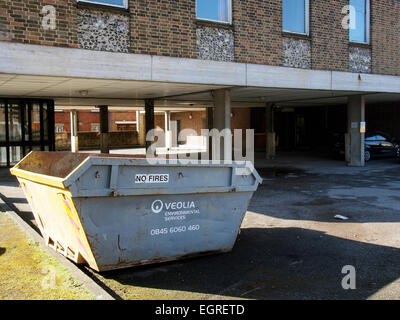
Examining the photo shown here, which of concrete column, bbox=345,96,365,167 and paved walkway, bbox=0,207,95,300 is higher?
concrete column, bbox=345,96,365,167

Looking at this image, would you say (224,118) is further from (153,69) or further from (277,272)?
(277,272)

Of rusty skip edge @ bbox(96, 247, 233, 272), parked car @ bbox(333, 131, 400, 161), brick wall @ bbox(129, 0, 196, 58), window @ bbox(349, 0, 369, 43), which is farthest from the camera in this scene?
parked car @ bbox(333, 131, 400, 161)

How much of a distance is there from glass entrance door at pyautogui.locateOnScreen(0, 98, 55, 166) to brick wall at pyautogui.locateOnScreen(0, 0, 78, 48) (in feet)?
26.6

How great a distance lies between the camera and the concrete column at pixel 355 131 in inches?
727

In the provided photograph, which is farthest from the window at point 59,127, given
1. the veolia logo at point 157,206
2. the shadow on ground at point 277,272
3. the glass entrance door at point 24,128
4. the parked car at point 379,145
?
the veolia logo at point 157,206

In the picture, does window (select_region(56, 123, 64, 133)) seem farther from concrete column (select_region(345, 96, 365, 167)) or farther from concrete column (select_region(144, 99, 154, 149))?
concrete column (select_region(345, 96, 365, 167))

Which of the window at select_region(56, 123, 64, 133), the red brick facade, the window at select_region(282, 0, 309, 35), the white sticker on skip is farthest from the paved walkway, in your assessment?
the window at select_region(56, 123, 64, 133)

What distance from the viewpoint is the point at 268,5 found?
13039 mm

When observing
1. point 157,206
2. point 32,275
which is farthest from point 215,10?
point 32,275

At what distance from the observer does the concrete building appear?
9.48m

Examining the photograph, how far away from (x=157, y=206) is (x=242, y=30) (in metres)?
8.45

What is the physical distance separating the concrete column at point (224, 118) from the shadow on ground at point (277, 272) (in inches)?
251

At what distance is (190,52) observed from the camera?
1146 centimetres
